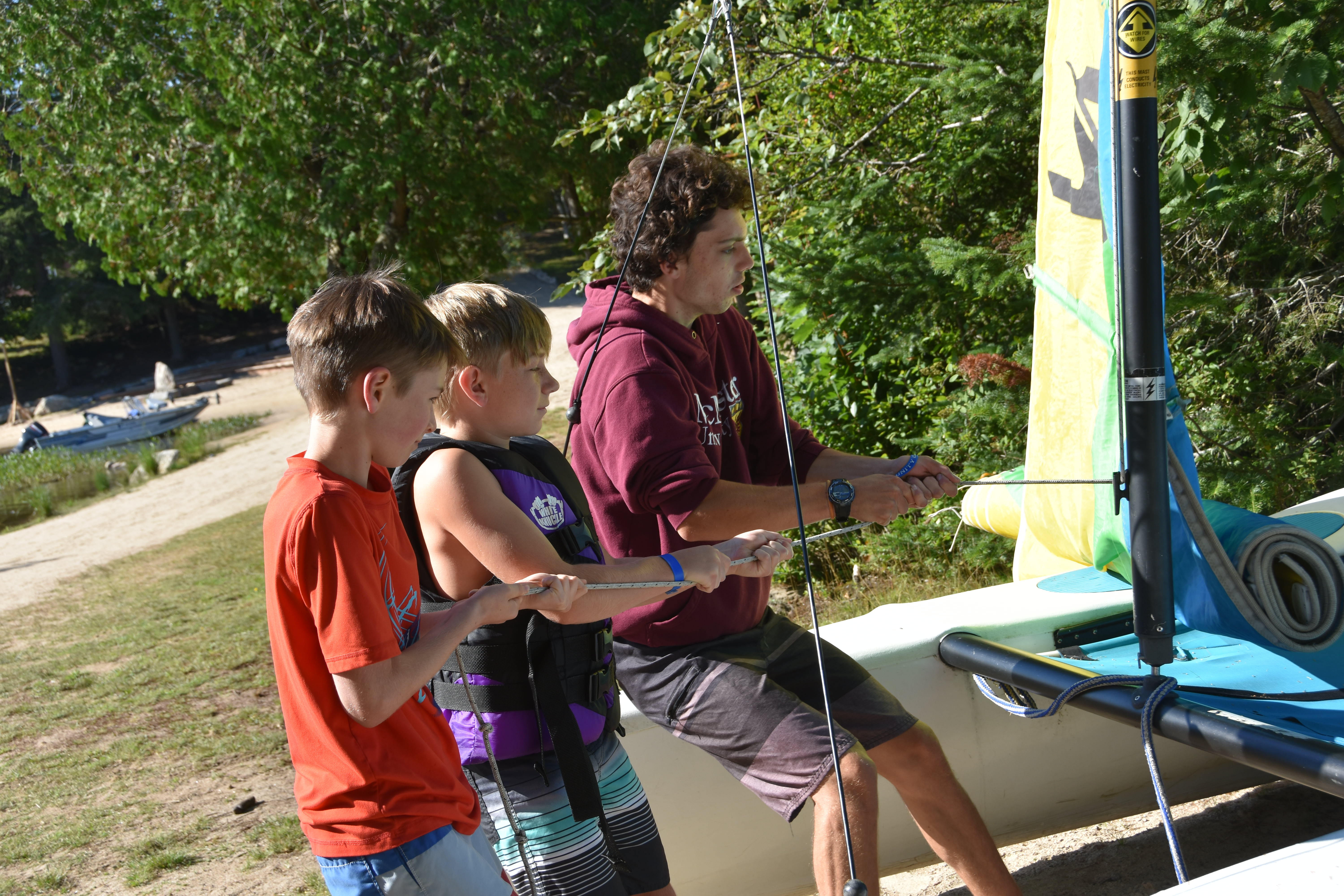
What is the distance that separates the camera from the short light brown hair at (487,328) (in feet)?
6.31

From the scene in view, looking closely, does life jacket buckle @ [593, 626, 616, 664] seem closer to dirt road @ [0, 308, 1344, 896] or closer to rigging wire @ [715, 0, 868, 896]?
rigging wire @ [715, 0, 868, 896]

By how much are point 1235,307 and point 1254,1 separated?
169 centimetres

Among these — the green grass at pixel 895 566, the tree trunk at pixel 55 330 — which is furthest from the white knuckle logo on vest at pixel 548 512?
the tree trunk at pixel 55 330

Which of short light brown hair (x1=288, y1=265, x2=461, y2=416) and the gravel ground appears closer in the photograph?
short light brown hair (x1=288, y1=265, x2=461, y2=416)

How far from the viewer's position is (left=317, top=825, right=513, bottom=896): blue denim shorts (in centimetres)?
155

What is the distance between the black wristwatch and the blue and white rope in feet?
1.93

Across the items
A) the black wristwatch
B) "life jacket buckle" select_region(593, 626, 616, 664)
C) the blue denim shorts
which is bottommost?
the blue denim shorts

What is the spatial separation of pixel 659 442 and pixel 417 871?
35.5 inches

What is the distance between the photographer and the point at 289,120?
1249 cm

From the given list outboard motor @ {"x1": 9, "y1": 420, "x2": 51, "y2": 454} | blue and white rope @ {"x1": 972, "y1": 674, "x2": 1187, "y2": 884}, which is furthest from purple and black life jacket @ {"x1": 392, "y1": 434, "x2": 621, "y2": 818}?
outboard motor @ {"x1": 9, "y1": 420, "x2": 51, "y2": 454}

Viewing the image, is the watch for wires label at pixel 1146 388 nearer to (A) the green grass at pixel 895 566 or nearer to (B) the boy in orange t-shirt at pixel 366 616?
(B) the boy in orange t-shirt at pixel 366 616

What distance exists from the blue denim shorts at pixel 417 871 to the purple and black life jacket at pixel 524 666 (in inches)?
10.1

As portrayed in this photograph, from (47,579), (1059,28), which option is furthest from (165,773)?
(47,579)

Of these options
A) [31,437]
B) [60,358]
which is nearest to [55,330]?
[60,358]
